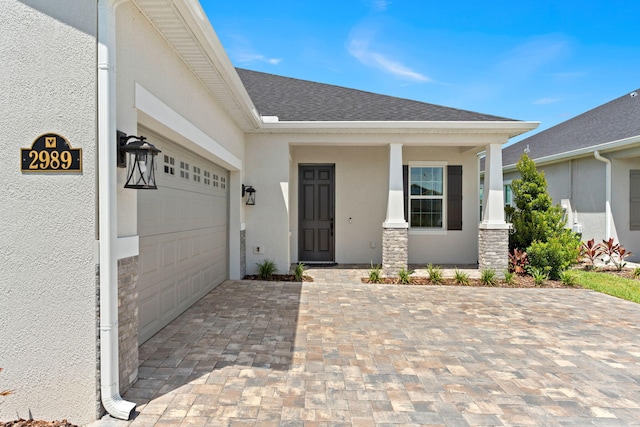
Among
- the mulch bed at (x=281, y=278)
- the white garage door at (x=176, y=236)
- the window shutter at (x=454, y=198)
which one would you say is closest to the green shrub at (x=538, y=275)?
the window shutter at (x=454, y=198)

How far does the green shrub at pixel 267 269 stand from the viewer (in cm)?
792

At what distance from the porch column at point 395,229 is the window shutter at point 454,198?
2.43 m

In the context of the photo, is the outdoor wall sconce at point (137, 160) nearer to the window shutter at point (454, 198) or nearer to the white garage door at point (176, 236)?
the white garage door at point (176, 236)

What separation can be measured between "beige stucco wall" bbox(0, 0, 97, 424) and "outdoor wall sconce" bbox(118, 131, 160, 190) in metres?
0.25

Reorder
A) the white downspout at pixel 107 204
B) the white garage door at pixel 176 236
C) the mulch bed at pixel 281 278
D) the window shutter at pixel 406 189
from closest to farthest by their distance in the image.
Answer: the white downspout at pixel 107 204, the white garage door at pixel 176 236, the mulch bed at pixel 281 278, the window shutter at pixel 406 189

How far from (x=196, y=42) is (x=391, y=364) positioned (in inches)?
157

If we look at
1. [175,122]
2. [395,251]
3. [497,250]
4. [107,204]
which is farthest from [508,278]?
[107,204]

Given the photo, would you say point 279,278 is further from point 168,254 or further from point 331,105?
point 331,105

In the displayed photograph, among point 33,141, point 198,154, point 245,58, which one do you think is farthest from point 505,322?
point 245,58

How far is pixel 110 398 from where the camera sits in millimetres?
2656

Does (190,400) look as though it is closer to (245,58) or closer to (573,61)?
(245,58)

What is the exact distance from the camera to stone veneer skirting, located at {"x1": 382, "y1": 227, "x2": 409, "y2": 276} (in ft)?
26.1

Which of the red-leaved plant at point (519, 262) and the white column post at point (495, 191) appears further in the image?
the red-leaved plant at point (519, 262)

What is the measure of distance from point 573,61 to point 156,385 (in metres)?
16.4
